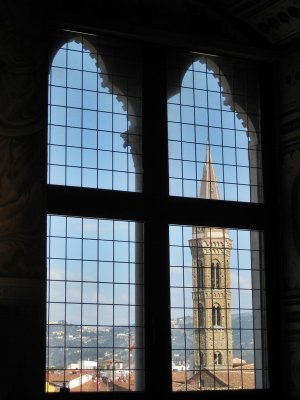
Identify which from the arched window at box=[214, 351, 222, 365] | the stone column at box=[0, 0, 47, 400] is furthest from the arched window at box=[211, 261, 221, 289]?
the stone column at box=[0, 0, 47, 400]

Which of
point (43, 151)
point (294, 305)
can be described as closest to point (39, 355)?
point (43, 151)

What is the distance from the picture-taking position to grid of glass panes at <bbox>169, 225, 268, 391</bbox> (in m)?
13.5

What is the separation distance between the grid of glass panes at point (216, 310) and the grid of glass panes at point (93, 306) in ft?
2.37

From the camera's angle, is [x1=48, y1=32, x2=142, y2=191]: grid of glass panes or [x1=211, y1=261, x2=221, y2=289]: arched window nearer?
[x1=48, y1=32, x2=142, y2=191]: grid of glass panes

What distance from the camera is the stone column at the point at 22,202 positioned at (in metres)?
10.8

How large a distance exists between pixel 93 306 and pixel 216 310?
2133mm

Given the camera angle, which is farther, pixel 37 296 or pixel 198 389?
pixel 198 389

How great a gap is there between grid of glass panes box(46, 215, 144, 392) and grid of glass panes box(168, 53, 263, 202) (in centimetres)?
154

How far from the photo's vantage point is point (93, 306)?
12.9 meters

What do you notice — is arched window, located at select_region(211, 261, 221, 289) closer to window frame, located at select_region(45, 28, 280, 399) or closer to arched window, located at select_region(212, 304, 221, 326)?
arched window, located at select_region(212, 304, 221, 326)

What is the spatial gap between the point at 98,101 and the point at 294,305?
4.64 m

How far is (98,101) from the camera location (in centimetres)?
1362

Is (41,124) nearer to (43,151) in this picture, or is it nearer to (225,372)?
(43,151)

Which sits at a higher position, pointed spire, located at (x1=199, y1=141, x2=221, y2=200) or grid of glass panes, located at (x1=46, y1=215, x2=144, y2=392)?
pointed spire, located at (x1=199, y1=141, x2=221, y2=200)
